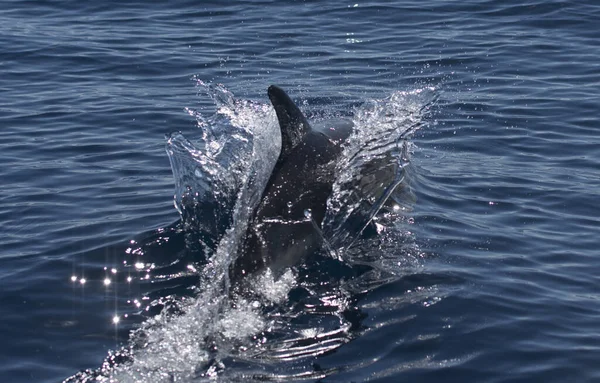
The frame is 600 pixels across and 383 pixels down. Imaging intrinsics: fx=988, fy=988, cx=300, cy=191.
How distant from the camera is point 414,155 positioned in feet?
44.6

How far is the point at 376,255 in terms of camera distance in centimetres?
1009

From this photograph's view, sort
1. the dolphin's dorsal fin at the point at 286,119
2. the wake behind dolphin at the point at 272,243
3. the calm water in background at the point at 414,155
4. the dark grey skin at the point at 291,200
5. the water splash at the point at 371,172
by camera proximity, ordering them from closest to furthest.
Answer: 1. the wake behind dolphin at the point at 272,243
2. the calm water in background at the point at 414,155
3. the dark grey skin at the point at 291,200
4. the dolphin's dorsal fin at the point at 286,119
5. the water splash at the point at 371,172

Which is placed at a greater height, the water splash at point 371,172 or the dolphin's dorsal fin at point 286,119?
the dolphin's dorsal fin at point 286,119

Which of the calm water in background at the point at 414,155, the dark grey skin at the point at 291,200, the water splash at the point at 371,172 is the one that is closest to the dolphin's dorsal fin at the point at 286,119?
the dark grey skin at the point at 291,200

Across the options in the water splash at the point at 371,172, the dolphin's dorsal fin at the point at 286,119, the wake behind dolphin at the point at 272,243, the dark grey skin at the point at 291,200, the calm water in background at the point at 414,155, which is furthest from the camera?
the water splash at the point at 371,172

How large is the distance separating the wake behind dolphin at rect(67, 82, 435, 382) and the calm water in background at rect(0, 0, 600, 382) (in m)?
0.36

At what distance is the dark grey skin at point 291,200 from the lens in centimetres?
931

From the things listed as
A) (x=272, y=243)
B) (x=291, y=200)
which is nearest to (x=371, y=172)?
(x=291, y=200)

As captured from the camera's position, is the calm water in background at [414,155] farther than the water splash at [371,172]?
No

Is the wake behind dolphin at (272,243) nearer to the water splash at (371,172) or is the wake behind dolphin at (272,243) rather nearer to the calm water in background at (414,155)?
the water splash at (371,172)

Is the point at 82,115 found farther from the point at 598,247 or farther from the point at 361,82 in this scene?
the point at 598,247

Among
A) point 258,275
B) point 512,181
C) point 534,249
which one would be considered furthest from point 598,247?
point 258,275

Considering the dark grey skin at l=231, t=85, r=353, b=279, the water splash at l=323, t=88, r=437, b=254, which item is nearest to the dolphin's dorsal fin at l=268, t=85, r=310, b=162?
the dark grey skin at l=231, t=85, r=353, b=279

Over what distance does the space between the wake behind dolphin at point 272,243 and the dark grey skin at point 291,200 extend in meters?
0.01
